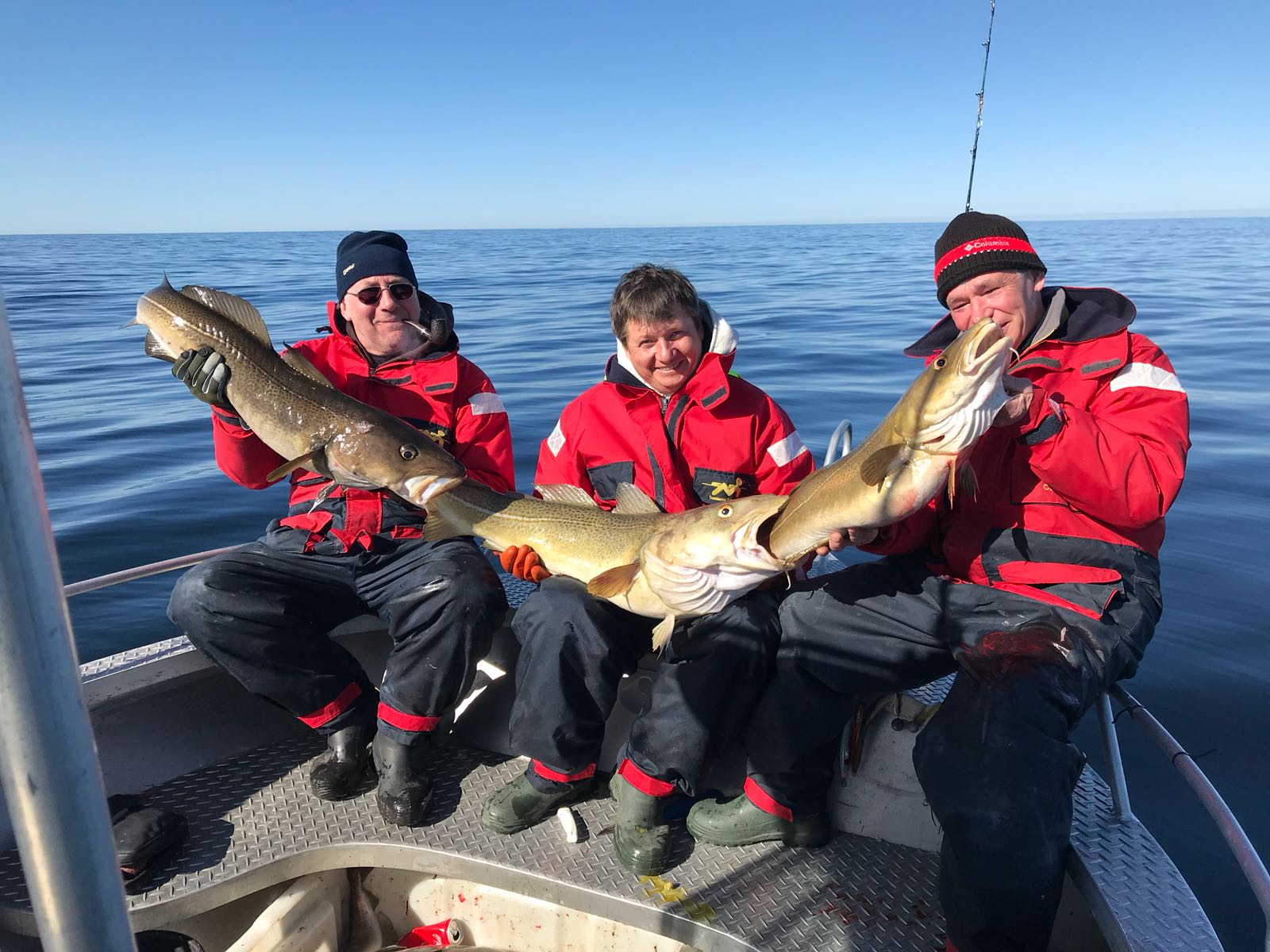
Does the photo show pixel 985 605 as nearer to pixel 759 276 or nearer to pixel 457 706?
pixel 457 706

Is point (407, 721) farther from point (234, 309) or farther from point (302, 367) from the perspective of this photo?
point (234, 309)

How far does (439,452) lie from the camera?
3637mm

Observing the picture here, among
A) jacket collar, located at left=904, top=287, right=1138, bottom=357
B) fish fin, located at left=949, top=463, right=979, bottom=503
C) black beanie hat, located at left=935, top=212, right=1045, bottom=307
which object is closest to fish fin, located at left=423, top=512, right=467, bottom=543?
fish fin, located at left=949, top=463, right=979, bottom=503

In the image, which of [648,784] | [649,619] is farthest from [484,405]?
[648,784]

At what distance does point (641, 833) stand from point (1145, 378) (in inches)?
96.8

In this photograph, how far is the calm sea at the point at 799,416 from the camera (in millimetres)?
5324

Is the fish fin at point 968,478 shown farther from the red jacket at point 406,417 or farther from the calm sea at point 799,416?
the calm sea at point 799,416

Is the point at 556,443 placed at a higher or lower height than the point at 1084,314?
lower

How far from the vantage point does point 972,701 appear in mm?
2732

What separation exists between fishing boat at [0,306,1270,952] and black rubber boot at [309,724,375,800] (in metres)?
0.05

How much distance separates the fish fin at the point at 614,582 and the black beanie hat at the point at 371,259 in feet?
6.00

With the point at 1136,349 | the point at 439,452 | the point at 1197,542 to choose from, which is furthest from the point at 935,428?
the point at 1197,542

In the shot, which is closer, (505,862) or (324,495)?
(505,862)

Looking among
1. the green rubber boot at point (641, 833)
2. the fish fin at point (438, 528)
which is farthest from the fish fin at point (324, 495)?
the green rubber boot at point (641, 833)
